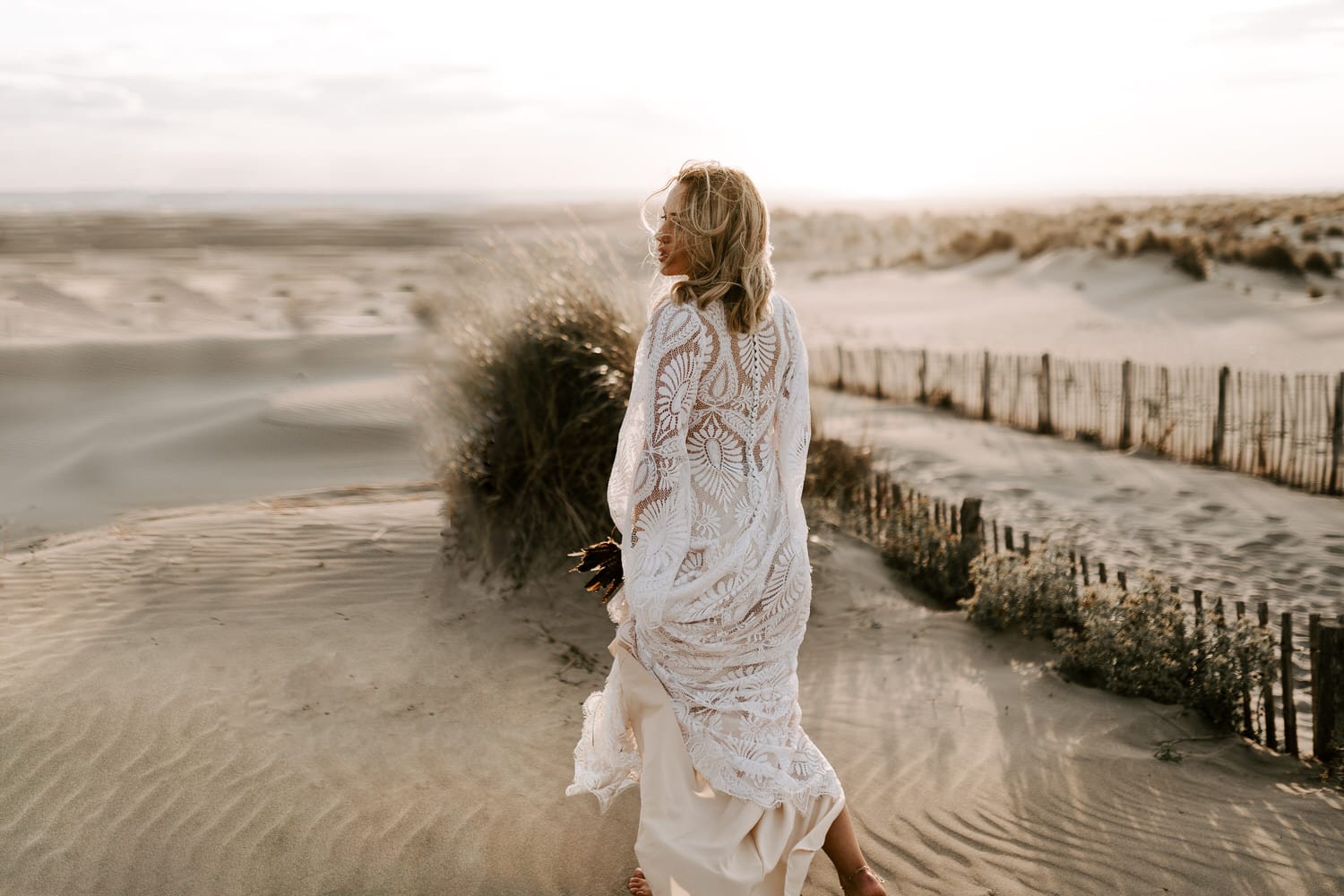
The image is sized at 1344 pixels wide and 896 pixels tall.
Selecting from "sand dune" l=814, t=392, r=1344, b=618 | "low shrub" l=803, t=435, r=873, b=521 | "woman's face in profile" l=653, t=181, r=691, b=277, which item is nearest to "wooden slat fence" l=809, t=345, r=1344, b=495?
"sand dune" l=814, t=392, r=1344, b=618

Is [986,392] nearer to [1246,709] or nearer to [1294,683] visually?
[1294,683]

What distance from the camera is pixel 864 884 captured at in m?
3.30

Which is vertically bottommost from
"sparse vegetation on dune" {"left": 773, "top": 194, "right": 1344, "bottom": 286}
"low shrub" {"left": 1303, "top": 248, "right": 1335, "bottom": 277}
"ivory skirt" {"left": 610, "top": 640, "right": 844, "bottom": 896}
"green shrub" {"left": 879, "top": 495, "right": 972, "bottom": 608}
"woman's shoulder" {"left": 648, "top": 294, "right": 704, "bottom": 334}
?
"green shrub" {"left": 879, "top": 495, "right": 972, "bottom": 608}

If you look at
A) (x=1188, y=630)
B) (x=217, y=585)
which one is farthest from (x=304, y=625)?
(x=1188, y=630)

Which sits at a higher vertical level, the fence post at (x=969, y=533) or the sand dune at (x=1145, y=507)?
the fence post at (x=969, y=533)

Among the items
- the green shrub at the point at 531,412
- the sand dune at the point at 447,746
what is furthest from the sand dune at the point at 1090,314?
the green shrub at the point at 531,412

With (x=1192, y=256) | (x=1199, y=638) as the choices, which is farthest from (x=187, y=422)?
(x=1192, y=256)

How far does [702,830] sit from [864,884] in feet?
1.95

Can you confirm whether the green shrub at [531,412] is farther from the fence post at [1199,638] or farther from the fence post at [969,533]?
the fence post at [1199,638]

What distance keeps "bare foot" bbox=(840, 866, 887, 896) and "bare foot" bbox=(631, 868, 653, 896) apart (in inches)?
28.9

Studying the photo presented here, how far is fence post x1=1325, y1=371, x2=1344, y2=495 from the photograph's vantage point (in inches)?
378

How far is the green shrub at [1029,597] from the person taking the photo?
607 centimetres

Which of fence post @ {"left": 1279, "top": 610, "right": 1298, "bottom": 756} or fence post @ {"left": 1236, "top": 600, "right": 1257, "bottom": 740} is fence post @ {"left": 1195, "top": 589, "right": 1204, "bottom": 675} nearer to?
fence post @ {"left": 1236, "top": 600, "right": 1257, "bottom": 740}

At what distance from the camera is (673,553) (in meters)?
3.02
